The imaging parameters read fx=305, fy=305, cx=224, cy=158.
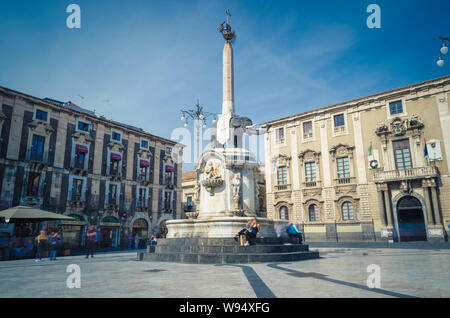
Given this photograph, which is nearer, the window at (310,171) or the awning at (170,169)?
the window at (310,171)

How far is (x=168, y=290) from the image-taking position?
17.7ft

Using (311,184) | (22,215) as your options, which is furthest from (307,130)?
(22,215)

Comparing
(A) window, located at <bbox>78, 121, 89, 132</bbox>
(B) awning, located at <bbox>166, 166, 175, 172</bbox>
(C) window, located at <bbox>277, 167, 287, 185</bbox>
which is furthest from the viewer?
(B) awning, located at <bbox>166, 166, 175, 172</bbox>

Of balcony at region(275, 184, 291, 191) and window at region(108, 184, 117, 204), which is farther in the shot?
balcony at region(275, 184, 291, 191)

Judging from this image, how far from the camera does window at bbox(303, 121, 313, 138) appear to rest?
35700 millimetres

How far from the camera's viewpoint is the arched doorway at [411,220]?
27938mm

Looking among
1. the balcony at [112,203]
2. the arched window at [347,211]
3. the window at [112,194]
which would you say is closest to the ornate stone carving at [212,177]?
the balcony at [112,203]

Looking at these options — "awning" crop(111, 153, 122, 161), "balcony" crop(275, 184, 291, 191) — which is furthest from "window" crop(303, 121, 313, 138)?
"awning" crop(111, 153, 122, 161)

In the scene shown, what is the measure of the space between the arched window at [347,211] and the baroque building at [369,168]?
10cm

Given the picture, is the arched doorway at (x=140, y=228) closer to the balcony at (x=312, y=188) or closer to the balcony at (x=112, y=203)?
the balcony at (x=112, y=203)

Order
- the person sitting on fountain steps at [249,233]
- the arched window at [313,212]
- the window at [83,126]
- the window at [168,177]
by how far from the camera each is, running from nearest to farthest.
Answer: the person sitting on fountain steps at [249,233] < the window at [83,126] < the arched window at [313,212] < the window at [168,177]

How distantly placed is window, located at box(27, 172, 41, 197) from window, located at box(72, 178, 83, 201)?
3364 millimetres

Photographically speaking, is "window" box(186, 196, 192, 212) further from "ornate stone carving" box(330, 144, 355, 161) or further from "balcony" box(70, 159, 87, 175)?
"ornate stone carving" box(330, 144, 355, 161)

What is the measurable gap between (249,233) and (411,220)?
80.5 feet
